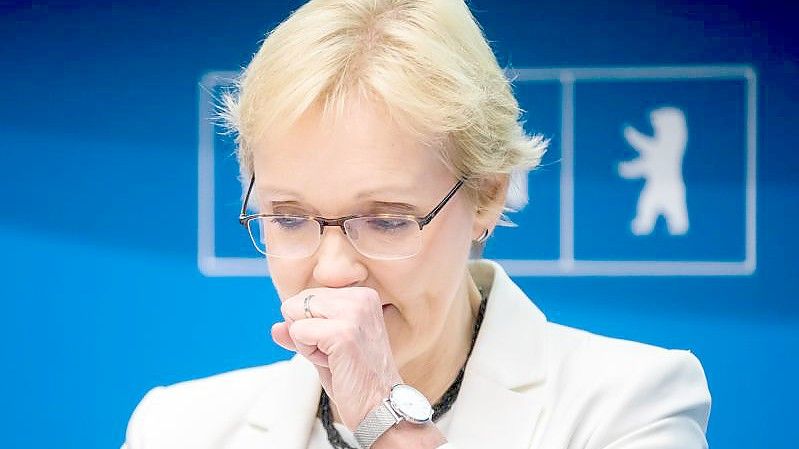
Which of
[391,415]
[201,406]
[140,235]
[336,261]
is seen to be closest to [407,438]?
[391,415]

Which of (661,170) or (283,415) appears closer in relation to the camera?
(283,415)

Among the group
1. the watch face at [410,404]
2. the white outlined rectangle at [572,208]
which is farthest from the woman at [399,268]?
the white outlined rectangle at [572,208]

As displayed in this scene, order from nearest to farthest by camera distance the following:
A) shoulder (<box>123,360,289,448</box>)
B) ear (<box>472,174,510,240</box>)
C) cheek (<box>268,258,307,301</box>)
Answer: cheek (<box>268,258,307,301</box>), ear (<box>472,174,510,240</box>), shoulder (<box>123,360,289,448</box>)

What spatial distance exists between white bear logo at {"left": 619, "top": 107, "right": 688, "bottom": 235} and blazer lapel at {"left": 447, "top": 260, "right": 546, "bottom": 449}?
92 centimetres

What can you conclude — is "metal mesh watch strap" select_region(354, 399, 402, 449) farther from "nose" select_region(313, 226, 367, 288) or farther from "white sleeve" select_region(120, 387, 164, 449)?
"white sleeve" select_region(120, 387, 164, 449)

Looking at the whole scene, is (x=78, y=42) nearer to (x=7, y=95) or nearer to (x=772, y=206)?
(x=7, y=95)

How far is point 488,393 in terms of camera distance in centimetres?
166

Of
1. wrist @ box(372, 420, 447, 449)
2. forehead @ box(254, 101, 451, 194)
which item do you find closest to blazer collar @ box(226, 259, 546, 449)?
wrist @ box(372, 420, 447, 449)

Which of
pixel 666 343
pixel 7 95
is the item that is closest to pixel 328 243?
pixel 666 343

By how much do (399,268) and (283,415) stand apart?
0.39 m

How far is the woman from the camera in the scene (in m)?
Result: 1.42

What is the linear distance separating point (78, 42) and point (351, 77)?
60.9 inches

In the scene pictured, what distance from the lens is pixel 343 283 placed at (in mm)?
1454

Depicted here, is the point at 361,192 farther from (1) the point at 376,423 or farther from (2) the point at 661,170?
(2) the point at 661,170
